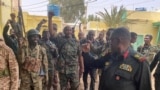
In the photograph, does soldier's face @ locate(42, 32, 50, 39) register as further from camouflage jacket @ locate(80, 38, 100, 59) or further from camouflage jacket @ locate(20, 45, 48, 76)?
camouflage jacket @ locate(80, 38, 100, 59)

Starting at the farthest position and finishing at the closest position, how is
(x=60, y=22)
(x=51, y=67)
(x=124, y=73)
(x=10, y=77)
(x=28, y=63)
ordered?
(x=60, y=22)
(x=51, y=67)
(x=28, y=63)
(x=10, y=77)
(x=124, y=73)

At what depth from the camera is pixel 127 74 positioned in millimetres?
3055

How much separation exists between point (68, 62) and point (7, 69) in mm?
2648

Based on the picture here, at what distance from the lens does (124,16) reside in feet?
84.5

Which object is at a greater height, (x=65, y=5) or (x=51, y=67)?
(x=65, y=5)

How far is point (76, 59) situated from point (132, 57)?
361 centimetres

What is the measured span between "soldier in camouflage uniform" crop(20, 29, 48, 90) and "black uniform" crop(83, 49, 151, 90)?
7.31 feet

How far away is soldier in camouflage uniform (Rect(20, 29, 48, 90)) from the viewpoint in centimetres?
516

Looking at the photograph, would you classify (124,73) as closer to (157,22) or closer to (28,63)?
(28,63)

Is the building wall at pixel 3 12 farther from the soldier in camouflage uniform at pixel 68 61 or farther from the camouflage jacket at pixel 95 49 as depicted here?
the soldier in camouflage uniform at pixel 68 61

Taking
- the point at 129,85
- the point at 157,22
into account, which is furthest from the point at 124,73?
the point at 157,22

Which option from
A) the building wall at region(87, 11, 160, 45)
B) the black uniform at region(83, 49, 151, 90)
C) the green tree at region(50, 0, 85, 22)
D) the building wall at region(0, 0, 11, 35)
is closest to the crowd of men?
the black uniform at region(83, 49, 151, 90)

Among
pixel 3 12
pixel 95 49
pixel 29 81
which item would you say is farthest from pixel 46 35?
pixel 3 12

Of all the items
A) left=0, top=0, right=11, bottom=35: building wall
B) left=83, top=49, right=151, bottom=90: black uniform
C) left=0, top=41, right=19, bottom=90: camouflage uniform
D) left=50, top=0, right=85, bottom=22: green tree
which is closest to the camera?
left=83, top=49, right=151, bottom=90: black uniform
